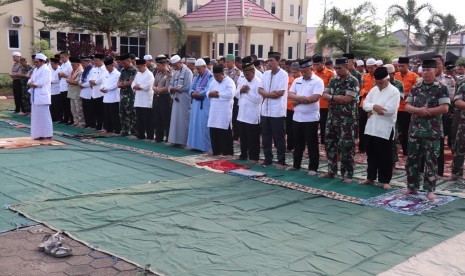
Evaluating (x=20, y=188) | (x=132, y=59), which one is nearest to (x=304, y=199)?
(x=20, y=188)

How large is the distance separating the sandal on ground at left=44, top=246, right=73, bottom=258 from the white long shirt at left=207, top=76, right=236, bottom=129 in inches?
178

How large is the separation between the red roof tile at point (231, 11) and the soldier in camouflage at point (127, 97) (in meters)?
13.6

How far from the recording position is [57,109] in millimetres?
11906

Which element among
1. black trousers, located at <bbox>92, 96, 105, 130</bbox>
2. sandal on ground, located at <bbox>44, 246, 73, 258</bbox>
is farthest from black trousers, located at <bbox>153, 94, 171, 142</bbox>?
sandal on ground, located at <bbox>44, 246, 73, 258</bbox>

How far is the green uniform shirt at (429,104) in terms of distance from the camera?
559cm

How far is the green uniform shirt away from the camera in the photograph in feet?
18.3

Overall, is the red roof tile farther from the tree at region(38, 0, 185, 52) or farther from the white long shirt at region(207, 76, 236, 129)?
the white long shirt at region(207, 76, 236, 129)

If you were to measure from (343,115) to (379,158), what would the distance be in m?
0.73

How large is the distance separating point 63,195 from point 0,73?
18.7 meters

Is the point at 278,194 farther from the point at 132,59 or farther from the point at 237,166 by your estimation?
the point at 132,59

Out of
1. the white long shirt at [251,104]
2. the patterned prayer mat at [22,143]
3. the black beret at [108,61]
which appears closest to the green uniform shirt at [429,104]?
the white long shirt at [251,104]

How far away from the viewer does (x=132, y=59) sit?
9.98m

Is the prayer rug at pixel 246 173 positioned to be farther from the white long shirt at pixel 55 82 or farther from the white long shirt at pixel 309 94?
the white long shirt at pixel 55 82

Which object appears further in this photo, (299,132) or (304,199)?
(299,132)
